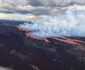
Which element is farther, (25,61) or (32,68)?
(25,61)

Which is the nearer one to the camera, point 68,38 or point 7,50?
point 7,50

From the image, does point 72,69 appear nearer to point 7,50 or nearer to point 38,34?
point 7,50

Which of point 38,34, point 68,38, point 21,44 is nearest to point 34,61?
point 21,44

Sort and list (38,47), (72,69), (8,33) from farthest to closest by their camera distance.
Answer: (8,33) → (38,47) → (72,69)

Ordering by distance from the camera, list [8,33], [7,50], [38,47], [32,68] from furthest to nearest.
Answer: [8,33], [38,47], [7,50], [32,68]

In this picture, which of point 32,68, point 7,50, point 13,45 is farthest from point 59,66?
point 13,45

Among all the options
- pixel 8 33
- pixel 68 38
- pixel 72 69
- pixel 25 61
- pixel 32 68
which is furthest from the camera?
pixel 68 38

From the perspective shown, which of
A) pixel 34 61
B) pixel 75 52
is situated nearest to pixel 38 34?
pixel 75 52

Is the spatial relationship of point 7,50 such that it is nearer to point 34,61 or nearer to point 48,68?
point 34,61

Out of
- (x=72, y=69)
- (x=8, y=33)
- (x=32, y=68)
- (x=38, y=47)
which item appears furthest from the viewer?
(x=8, y=33)
